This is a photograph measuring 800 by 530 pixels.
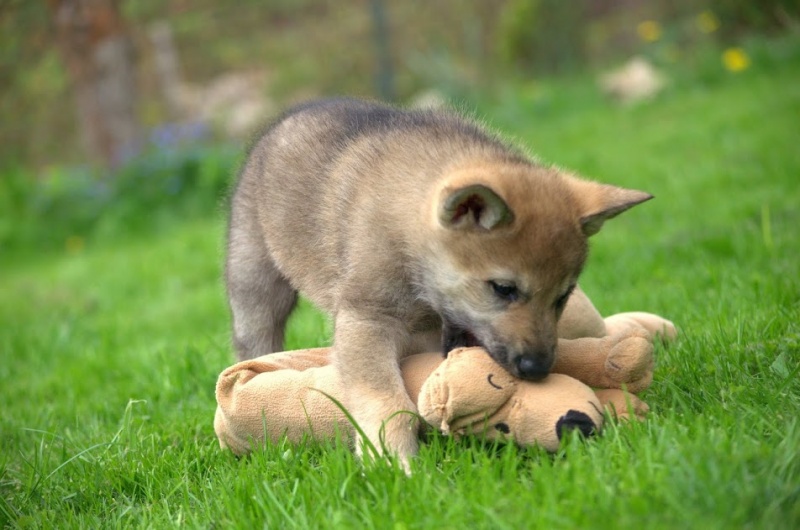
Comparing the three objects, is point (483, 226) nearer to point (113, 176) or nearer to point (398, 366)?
point (398, 366)

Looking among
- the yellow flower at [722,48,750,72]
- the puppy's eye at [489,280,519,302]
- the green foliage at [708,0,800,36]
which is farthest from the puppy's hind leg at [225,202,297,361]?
the green foliage at [708,0,800,36]

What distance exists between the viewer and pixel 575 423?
2623 millimetres

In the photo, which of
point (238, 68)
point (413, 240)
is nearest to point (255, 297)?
point (413, 240)

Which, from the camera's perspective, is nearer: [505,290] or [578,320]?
[505,290]

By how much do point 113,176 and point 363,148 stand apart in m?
6.40

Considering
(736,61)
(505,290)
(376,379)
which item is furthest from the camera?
(736,61)

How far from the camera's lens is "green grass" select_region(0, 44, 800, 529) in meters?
2.26

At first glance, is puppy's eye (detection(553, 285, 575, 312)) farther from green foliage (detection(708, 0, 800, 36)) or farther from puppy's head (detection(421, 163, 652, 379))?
green foliage (detection(708, 0, 800, 36))

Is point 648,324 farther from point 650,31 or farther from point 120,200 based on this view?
point 650,31

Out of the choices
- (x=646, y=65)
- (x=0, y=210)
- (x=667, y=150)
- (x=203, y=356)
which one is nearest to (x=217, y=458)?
(x=203, y=356)

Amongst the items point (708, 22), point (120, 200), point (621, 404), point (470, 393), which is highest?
point (708, 22)

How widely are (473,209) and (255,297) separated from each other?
1511 mm

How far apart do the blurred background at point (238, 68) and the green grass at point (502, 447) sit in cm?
136

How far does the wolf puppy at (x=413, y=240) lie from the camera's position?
2.82m
